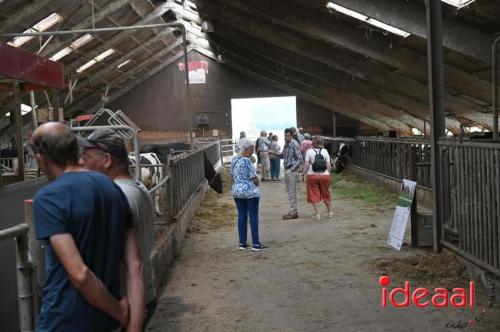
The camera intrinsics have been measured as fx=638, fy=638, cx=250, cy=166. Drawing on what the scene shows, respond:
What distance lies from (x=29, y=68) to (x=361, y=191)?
7.89m

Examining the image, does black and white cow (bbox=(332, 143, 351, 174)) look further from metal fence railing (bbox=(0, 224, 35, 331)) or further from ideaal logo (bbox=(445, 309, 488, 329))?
metal fence railing (bbox=(0, 224, 35, 331))

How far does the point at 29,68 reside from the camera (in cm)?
1194

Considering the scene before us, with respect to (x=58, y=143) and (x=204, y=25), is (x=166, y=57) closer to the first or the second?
(x=204, y=25)

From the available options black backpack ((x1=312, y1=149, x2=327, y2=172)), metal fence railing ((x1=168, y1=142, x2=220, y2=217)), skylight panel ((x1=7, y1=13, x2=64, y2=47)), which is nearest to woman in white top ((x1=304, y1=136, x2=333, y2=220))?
black backpack ((x1=312, y1=149, x2=327, y2=172))

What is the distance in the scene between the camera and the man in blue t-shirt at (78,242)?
7.52 feet

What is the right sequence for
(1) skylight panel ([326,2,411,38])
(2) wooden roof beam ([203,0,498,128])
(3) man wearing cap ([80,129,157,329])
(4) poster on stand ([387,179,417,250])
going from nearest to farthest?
(3) man wearing cap ([80,129,157,329])
(4) poster on stand ([387,179,417,250])
(1) skylight panel ([326,2,411,38])
(2) wooden roof beam ([203,0,498,128])

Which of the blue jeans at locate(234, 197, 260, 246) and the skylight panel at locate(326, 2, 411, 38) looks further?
the skylight panel at locate(326, 2, 411, 38)

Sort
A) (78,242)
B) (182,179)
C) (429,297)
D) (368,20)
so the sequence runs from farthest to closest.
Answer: (368,20)
(182,179)
(429,297)
(78,242)

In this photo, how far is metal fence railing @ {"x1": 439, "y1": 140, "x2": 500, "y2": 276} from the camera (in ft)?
18.1

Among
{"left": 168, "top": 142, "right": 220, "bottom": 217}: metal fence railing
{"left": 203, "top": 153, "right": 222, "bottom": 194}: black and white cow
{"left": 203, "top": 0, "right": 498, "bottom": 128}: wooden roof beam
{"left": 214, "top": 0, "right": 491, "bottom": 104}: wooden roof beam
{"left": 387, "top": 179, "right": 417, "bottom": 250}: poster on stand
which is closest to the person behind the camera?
{"left": 387, "top": 179, "right": 417, "bottom": 250}: poster on stand

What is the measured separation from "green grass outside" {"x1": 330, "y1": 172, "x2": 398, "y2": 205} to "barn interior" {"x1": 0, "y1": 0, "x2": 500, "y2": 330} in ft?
3.31

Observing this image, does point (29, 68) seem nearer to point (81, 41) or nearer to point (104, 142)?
point (104, 142)

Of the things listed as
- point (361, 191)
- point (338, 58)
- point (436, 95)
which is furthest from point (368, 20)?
point (436, 95)

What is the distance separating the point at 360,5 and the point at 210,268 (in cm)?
691
